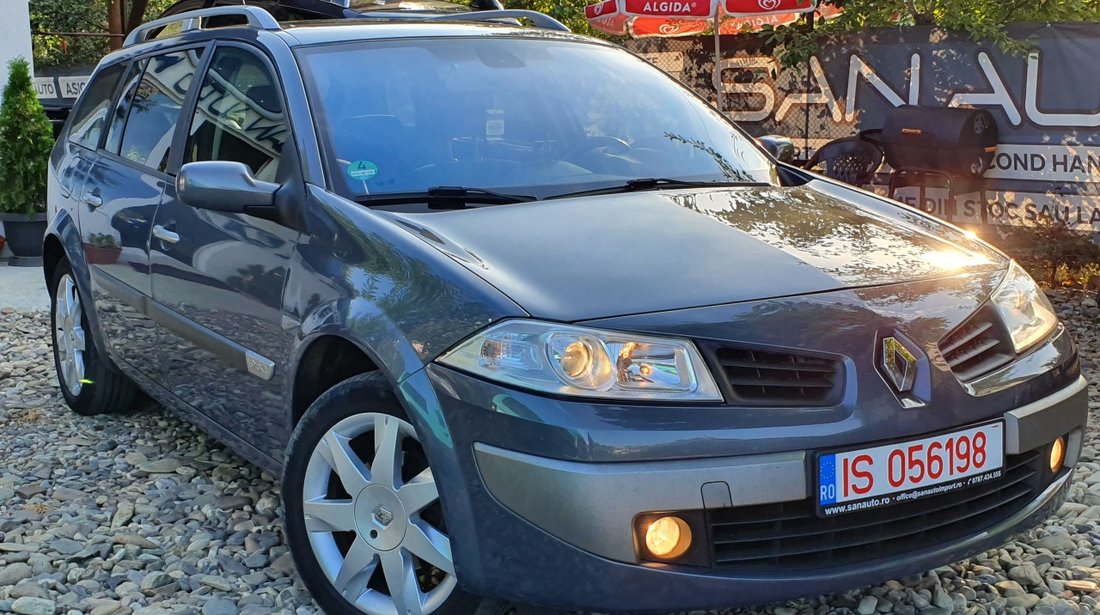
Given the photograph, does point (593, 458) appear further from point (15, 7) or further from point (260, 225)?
point (15, 7)

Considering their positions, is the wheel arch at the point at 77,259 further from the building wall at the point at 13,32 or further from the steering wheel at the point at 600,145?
the building wall at the point at 13,32

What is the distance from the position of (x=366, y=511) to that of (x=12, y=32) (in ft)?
35.2

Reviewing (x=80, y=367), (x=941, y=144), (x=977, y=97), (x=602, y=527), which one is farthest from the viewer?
(x=977, y=97)

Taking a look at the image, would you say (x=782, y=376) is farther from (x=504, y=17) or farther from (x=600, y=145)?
(x=504, y=17)

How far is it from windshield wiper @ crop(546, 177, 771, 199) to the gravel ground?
3.99ft

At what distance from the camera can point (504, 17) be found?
4504 mm

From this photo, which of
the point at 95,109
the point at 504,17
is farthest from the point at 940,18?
the point at 95,109

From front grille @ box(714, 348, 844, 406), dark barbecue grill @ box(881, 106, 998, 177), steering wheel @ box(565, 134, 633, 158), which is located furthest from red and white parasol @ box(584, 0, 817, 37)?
front grille @ box(714, 348, 844, 406)

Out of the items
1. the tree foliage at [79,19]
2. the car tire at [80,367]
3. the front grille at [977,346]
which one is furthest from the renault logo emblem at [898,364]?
the tree foliage at [79,19]

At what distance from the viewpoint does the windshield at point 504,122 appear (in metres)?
3.34

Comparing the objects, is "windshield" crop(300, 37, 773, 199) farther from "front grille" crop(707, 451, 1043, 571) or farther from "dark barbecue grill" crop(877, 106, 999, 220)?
"dark barbecue grill" crop(877, 106, 999, 220)

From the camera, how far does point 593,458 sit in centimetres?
238

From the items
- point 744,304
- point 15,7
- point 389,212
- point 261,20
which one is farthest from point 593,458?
point 15,7

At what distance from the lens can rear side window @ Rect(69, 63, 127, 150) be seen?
197 inches
